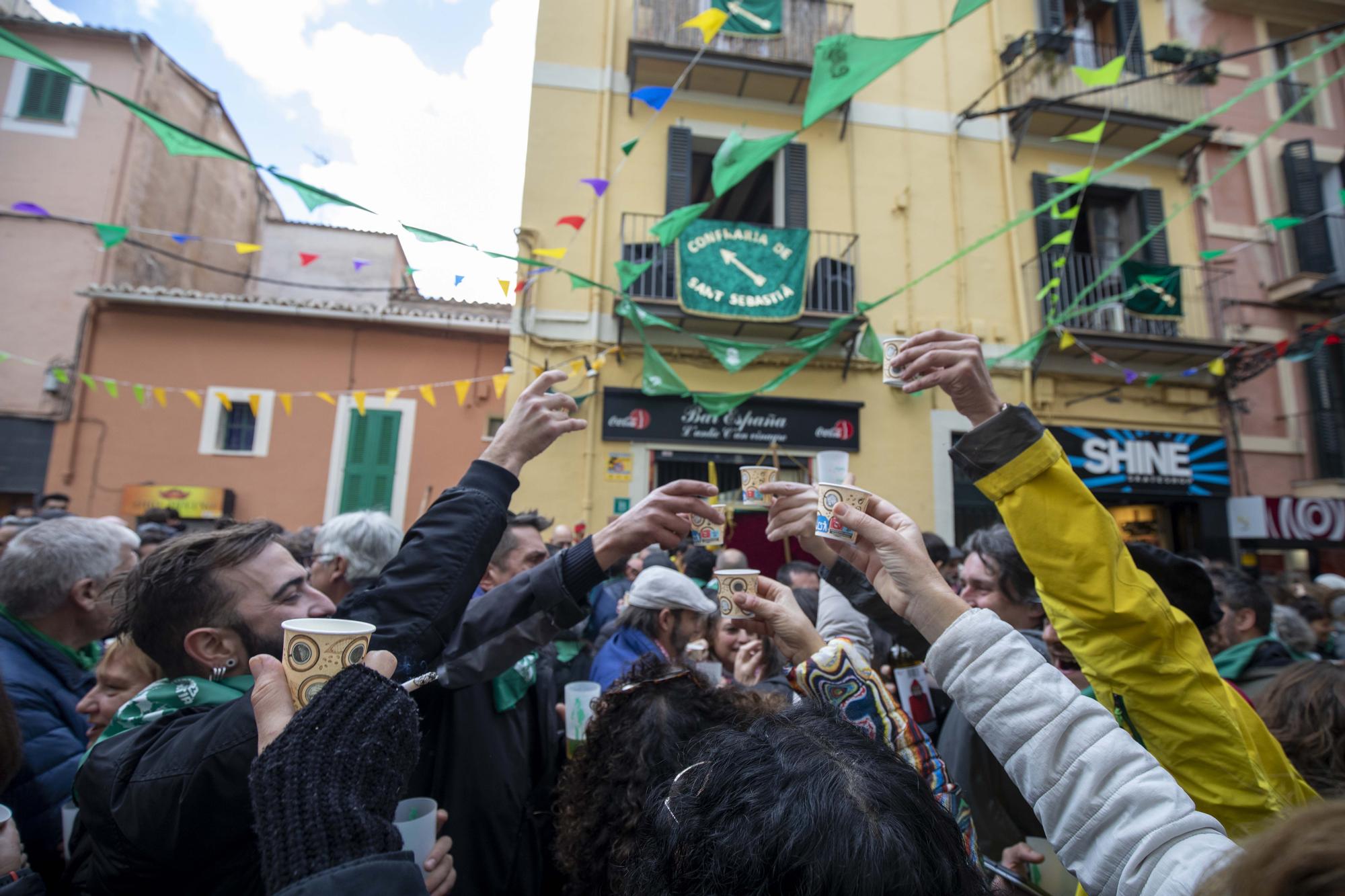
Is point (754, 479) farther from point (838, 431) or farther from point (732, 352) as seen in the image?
point (838, 431)

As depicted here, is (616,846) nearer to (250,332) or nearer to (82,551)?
(82,551)

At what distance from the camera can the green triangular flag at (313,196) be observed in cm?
377

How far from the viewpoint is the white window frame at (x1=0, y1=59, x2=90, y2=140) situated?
11.7 metres

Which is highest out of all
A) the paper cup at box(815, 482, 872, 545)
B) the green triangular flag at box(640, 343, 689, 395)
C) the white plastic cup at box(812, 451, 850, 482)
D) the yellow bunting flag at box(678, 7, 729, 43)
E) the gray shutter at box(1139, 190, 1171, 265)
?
the gray shutter at box(1139, 190, 1171, 265)

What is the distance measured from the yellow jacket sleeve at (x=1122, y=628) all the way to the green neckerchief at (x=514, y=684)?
1.58m

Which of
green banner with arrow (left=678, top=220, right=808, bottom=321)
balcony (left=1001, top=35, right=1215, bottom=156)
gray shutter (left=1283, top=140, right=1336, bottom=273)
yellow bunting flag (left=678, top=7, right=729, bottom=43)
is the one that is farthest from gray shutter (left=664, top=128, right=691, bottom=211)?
gray shutter (left=1283, top=140, right=1336, bottom=273)

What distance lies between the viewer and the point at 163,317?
11.0 m

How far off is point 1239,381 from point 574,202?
9841 mm

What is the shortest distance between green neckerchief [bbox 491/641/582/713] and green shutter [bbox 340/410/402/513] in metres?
9.17

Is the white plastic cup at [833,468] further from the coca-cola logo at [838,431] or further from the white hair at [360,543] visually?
the coca-cola logo at [838,431]

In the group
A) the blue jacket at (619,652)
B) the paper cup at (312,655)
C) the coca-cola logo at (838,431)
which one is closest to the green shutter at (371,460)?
the coca-cola logo at (838,431)

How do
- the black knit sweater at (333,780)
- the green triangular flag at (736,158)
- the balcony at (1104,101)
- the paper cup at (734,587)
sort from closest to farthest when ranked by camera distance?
the black knit sweater at (333,780) < the paper cup at (734,587) < the green triangular flag at (736,158) < the balcony at (1104,101)

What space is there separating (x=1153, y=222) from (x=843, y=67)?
814 cm

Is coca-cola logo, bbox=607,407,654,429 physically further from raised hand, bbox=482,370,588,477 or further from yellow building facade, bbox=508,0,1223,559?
raised hand, bbox=482,370,588,477
